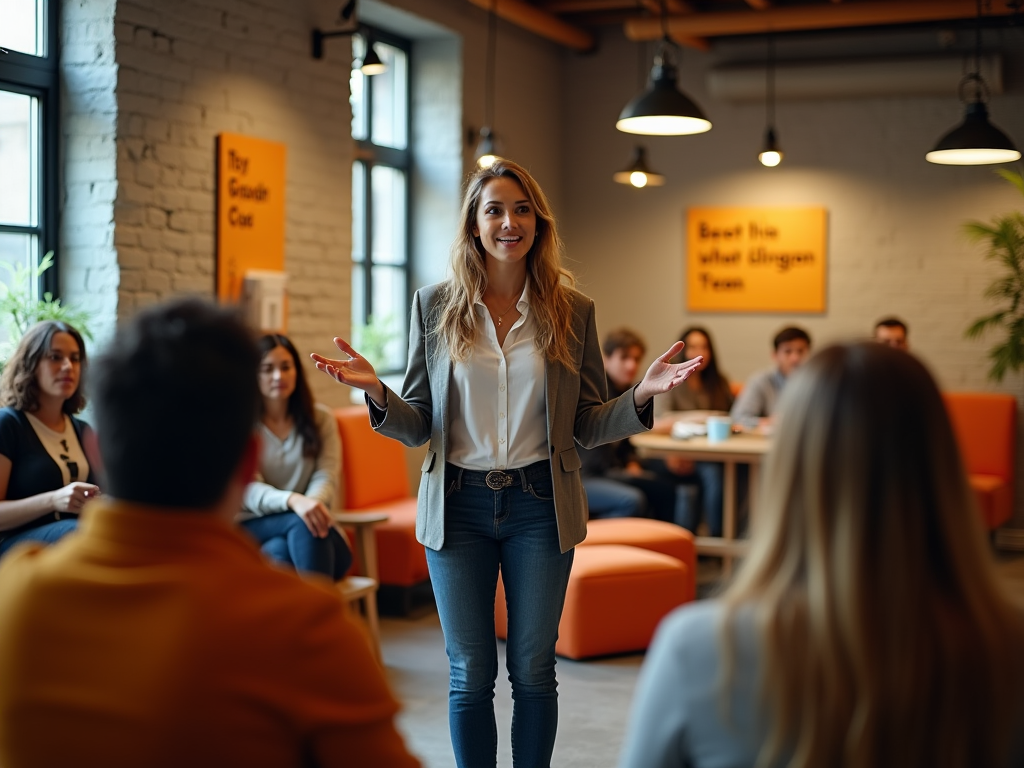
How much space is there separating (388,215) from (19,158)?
2.69 m

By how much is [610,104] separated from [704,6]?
3.09ft

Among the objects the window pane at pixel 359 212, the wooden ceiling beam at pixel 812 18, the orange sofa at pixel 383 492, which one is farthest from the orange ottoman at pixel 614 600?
the wooden ceiling beam at pixel 812 18

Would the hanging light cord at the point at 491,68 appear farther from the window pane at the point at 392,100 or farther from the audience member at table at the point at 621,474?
the audience member at table at the point at 621,474

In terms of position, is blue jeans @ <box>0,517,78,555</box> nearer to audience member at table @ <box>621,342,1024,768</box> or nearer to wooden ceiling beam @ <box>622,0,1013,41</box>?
audience member at table @ <box>621,342,1024,768</box>

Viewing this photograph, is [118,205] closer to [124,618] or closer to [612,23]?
[124,618]

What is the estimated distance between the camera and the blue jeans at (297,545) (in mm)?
4039

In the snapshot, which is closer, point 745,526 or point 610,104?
point 745,526

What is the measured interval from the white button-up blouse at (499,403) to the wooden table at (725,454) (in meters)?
2.69

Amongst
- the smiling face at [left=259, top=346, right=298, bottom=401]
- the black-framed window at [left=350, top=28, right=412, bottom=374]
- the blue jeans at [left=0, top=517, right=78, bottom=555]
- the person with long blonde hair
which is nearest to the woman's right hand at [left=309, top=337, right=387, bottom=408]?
the person with long blonde hair

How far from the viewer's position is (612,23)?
25.4 feet

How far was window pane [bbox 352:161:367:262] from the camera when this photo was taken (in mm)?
6375

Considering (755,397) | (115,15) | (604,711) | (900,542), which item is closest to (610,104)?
(755,397)

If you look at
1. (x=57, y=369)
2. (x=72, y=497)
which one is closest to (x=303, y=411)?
(x=57, y=369)

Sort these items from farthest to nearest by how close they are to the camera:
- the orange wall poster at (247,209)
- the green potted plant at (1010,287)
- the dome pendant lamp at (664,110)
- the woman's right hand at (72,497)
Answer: the green potted plant at (1010,287) → the orange wall poster at (247,209) → the dome pendant lamp at (664,110) → the woman's right hand at (72,497)
